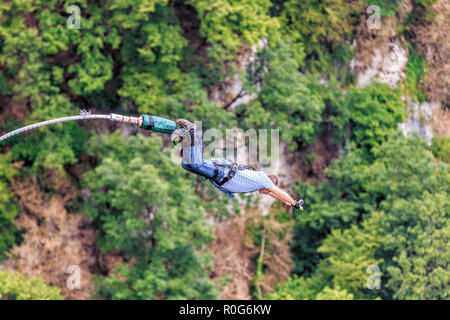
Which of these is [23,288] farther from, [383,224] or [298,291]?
[383,224]

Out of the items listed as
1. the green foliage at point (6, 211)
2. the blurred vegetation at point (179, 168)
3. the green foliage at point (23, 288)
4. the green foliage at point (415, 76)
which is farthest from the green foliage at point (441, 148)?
the green foliage at point (6, 211)

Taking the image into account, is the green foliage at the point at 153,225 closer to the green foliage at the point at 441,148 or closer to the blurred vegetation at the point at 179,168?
the blurred vegetation at the point at 179,168

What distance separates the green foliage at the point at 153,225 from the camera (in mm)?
33125

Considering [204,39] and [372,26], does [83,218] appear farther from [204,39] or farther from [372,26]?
[372,26]

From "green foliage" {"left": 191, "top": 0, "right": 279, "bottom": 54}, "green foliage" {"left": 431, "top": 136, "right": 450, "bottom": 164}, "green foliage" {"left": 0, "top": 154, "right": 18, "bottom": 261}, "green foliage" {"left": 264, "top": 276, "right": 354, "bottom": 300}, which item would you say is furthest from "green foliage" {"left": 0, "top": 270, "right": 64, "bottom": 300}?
"green foliage" {"left": 431, "top": 136, "right": 450, "bottom": 164}

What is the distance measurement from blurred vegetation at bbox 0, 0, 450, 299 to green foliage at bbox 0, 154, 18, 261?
0.21 feet

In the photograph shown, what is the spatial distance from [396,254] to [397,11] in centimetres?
1258

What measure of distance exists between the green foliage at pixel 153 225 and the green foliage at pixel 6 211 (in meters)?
3.77

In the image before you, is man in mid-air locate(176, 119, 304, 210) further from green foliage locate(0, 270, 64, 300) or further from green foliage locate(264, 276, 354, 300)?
green foliage locate(264, 276, 354, 300)

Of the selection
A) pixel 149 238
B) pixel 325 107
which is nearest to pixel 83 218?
pixel 149 238

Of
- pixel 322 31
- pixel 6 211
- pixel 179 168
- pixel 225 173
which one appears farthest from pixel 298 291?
pixel 225 173

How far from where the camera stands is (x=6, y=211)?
3647 centimetres

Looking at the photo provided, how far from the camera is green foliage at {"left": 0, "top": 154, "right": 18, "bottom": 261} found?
118 ft

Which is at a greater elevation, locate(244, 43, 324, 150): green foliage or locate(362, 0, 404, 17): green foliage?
locate(362, 0, 404, 17): green foliage
